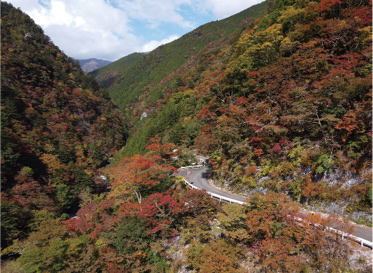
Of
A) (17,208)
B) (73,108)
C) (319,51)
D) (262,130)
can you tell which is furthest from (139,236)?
(73,108)

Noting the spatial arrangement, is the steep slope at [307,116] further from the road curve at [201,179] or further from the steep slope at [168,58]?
the steep slope at [168,58]


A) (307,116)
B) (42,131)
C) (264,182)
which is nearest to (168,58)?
(42,131)

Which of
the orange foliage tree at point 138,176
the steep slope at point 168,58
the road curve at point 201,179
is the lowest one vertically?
the road curve at point 201,179

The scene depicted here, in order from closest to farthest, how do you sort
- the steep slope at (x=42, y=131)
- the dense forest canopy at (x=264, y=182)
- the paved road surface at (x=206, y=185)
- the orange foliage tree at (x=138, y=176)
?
the paved road surface at (x=206, y=185) → the dense forest canopy at (x=264, y=182) → the orange foliage tree at (x=138, y=176) → the steep slope at (x=42, y=131)

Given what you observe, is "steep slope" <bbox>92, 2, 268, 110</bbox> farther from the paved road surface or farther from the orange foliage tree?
the orange foliage tree

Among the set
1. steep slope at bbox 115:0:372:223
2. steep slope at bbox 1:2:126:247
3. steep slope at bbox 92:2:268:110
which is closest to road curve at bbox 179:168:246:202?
steep slope at bbox 115:0:372:223

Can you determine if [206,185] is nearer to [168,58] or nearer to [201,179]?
[201,179]

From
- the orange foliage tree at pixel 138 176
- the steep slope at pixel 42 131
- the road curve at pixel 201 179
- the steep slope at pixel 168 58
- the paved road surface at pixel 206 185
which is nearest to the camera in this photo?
the paved road surface at pixel 206 185

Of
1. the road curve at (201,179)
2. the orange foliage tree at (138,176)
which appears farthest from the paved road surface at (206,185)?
the orange foliage tree at (138,176)
